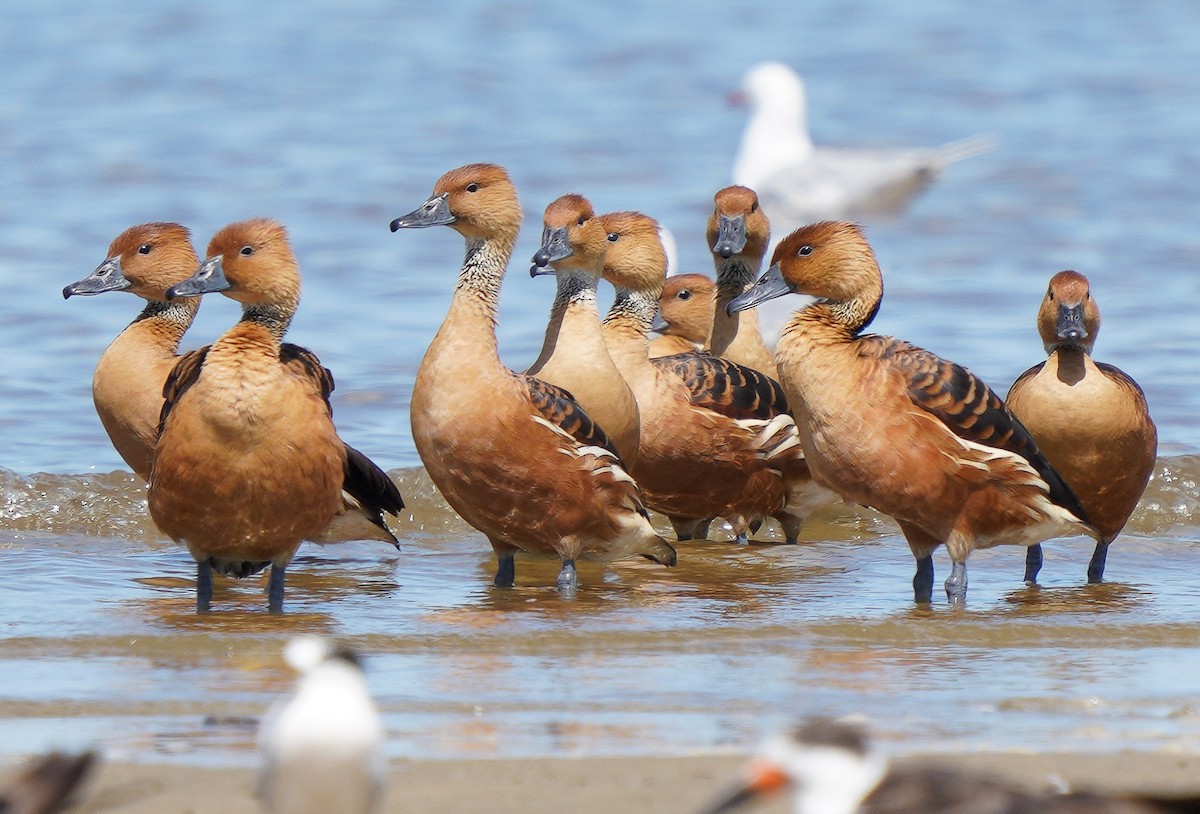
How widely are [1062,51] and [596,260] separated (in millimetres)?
21384

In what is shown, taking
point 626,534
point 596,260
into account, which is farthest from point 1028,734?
point 596,260

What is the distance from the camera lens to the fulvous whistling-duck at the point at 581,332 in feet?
32.8

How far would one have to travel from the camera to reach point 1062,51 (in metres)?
30.0

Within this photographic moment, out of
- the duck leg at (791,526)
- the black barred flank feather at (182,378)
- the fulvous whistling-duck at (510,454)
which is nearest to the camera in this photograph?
the black barred flank feather at (182,378)

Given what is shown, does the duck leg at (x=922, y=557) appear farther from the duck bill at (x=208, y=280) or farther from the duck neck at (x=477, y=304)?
the duck bill at (x=208, y=280)

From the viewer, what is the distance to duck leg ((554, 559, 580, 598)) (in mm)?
9062

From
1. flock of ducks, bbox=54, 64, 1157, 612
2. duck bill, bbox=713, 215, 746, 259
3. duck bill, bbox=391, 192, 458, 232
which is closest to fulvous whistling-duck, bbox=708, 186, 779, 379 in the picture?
duck bill, bbox=713, 215, 746, 259

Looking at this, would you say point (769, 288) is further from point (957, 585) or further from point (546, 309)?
point (546, 309)

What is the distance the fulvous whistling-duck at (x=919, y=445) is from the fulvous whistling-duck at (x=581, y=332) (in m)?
1.35

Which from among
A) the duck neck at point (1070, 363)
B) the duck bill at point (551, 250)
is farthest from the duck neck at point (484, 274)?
the duck neck at point (1070, 363)

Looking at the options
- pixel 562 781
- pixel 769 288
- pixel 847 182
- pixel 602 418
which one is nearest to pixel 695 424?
pixel 602 418

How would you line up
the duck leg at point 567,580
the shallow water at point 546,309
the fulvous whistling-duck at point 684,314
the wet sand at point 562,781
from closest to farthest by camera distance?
the wet sand at point 562,781, the shallow water at point 546,309, the duck leg at point 567,580, the fulvous whistling-duck at point 684,314

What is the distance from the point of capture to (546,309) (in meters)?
16.7

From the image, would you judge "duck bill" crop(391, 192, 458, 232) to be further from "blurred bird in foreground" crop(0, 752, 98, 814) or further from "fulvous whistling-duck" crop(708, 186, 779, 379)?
"blurred bird in foreground" crop(0, 752, 98, 814)
